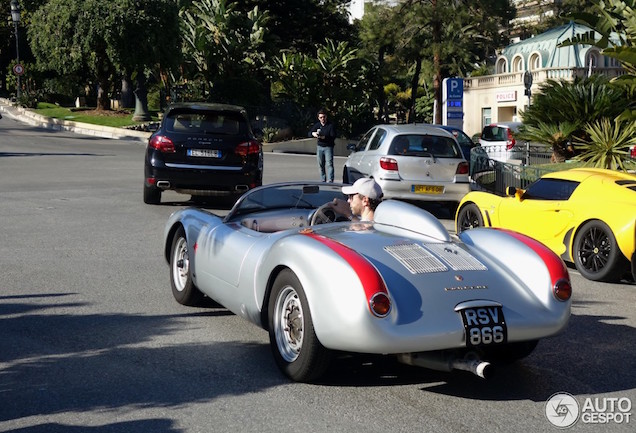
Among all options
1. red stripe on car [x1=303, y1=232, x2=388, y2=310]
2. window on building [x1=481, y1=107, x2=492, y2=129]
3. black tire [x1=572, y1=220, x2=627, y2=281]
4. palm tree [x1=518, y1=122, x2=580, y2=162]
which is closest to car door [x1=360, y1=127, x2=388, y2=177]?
palm tree [x1=518, y1=122, x2=580, y2=162]

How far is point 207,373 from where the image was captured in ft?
20.4

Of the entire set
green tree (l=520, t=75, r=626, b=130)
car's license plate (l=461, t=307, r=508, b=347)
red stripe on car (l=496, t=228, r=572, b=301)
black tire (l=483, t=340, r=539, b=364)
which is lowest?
black tire (l=483, t=340, r=539, b=364)

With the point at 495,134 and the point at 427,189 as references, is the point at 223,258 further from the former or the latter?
the point at 495,134

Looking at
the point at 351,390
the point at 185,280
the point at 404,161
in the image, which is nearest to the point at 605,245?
the point at 185,280

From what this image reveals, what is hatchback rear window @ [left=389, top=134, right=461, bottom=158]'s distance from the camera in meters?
16.9

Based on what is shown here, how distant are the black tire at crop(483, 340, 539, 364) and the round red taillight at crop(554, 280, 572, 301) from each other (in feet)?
1.42

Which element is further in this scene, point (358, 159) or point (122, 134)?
point (122, 134)

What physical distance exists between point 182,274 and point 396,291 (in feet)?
10.8

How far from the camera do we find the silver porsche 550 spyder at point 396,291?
18.3ft

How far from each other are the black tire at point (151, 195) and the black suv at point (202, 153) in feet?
0.07

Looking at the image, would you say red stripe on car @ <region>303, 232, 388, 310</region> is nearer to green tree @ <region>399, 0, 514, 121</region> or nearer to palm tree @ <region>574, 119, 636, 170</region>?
palm tree @ <region>574, 119, 636, 170</region>

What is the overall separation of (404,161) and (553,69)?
46.8 m

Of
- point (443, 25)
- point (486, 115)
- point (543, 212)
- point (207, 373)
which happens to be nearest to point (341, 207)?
point (207, 373)

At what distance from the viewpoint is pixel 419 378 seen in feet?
20.4
